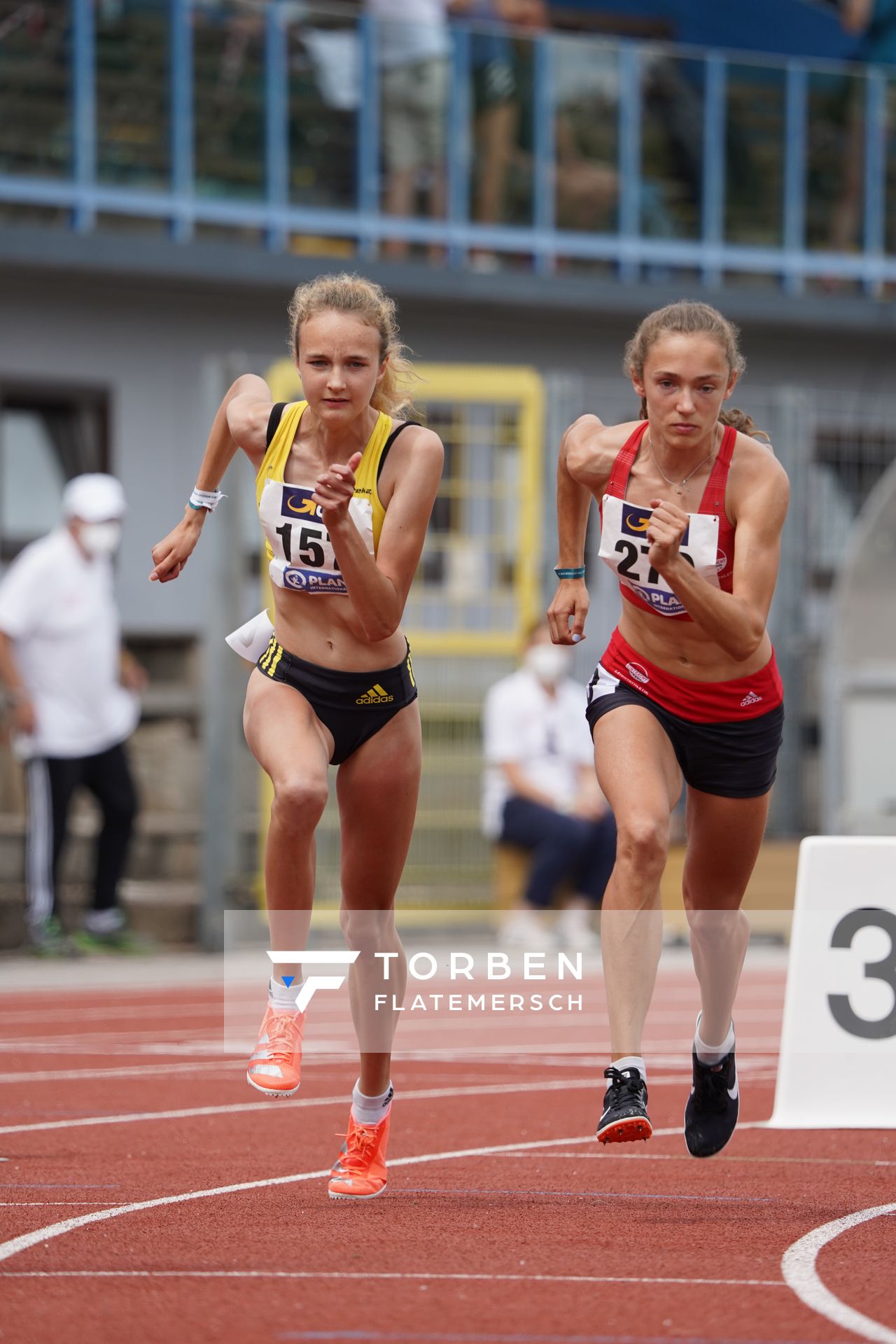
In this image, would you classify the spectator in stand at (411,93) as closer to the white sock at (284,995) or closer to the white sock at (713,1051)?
the white sock at (713,1051)

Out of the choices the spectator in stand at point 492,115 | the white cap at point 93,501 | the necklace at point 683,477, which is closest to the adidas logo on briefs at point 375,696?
the necklace at point 683,477

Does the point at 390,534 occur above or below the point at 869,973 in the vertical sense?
above

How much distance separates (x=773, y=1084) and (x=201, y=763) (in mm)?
6543

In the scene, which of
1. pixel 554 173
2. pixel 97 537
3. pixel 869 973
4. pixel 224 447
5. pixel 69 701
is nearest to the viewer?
pixel 224 447

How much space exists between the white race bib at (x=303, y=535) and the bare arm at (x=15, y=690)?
7135 millimetres

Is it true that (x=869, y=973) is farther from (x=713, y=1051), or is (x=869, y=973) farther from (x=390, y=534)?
(x=390, y=534)

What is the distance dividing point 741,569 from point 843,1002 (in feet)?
6.79

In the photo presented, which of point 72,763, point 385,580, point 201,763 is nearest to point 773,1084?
point 385,580

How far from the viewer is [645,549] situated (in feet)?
19.1

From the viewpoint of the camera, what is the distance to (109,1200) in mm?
5617

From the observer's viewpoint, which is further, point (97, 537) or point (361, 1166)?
point (97, 537)

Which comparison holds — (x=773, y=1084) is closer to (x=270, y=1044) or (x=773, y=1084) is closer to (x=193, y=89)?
(x=270, y=1044)

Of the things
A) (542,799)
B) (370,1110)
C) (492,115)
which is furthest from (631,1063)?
(492,115)
